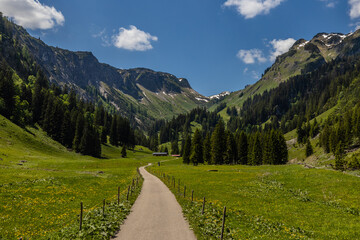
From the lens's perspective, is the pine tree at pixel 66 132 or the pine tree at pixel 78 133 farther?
the pine tree at pixel 66 132

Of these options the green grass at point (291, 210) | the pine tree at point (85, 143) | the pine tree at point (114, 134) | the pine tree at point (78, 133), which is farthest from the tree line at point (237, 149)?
the pine tree at point (114, 134)

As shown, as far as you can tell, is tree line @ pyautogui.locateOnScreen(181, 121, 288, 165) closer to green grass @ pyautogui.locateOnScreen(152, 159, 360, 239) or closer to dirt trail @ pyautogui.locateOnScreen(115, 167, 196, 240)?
green grass @ pyautogui.locateOnScreen(152, 159, 360, 239)

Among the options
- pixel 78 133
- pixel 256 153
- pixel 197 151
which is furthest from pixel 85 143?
pixel 256 153

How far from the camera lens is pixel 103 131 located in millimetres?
146125

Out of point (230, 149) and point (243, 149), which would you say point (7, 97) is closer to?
point (230, 149)

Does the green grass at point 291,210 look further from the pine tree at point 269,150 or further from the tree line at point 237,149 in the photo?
the pine tree at point 269,150

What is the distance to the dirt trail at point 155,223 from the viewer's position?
1482 cm

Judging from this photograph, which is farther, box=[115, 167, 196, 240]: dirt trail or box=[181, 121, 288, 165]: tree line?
box=[181, 121, 288, 165]: tree line

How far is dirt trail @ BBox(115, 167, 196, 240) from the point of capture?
583 inches

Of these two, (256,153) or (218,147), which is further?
(256,153)

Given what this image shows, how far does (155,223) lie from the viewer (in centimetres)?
1752

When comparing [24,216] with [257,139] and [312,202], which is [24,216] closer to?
[312,202]

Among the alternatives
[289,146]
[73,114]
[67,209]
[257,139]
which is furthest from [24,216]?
[289,146]

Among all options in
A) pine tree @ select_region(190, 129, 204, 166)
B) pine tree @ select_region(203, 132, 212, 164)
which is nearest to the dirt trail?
pine tree @ select_region(190, 129, 204, 166)
